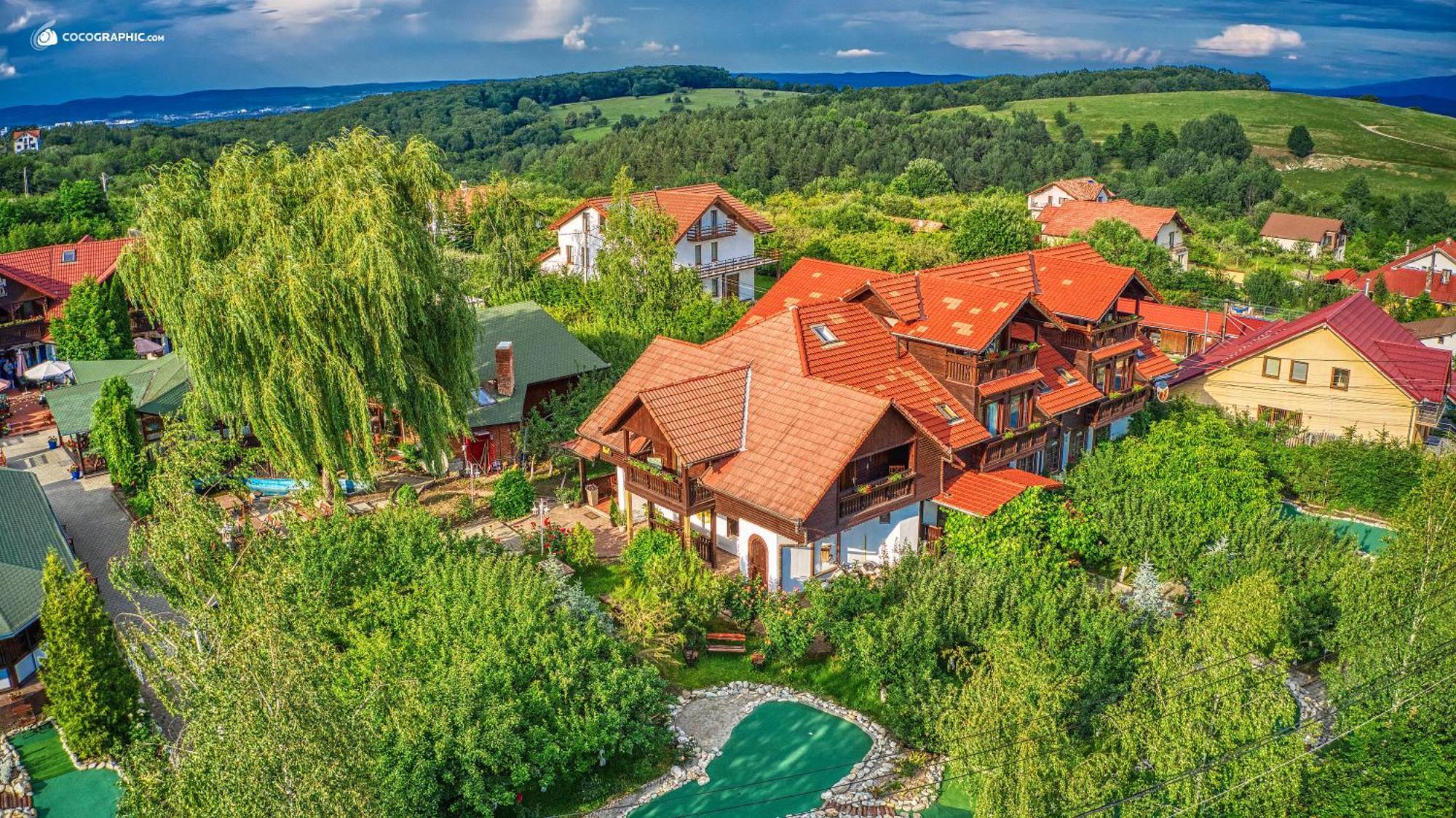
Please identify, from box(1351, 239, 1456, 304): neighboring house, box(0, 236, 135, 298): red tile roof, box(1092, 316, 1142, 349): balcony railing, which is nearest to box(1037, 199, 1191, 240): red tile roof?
box(1351, 239, 1456, 304): neighboring house

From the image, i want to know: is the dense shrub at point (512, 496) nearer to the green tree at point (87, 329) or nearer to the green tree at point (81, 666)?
the green tree at point (81, 666)

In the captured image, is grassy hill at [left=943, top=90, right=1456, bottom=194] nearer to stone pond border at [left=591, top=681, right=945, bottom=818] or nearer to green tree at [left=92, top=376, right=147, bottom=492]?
stone pond border at [left=591, top=681, right=945, bottom=818]

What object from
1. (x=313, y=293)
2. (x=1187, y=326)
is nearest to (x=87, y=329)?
(x=313, y=293)

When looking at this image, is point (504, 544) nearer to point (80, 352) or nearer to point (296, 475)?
point (296, 475)

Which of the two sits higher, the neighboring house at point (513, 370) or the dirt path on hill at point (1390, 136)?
the dirt path on hill at point (1390, 136)

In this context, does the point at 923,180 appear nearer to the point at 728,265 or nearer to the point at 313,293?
the point at 728,265

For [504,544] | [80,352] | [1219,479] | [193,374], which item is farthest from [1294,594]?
[80,352]

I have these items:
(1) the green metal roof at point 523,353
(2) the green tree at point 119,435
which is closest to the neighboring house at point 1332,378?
(1) the green metal roof at point 523,353
